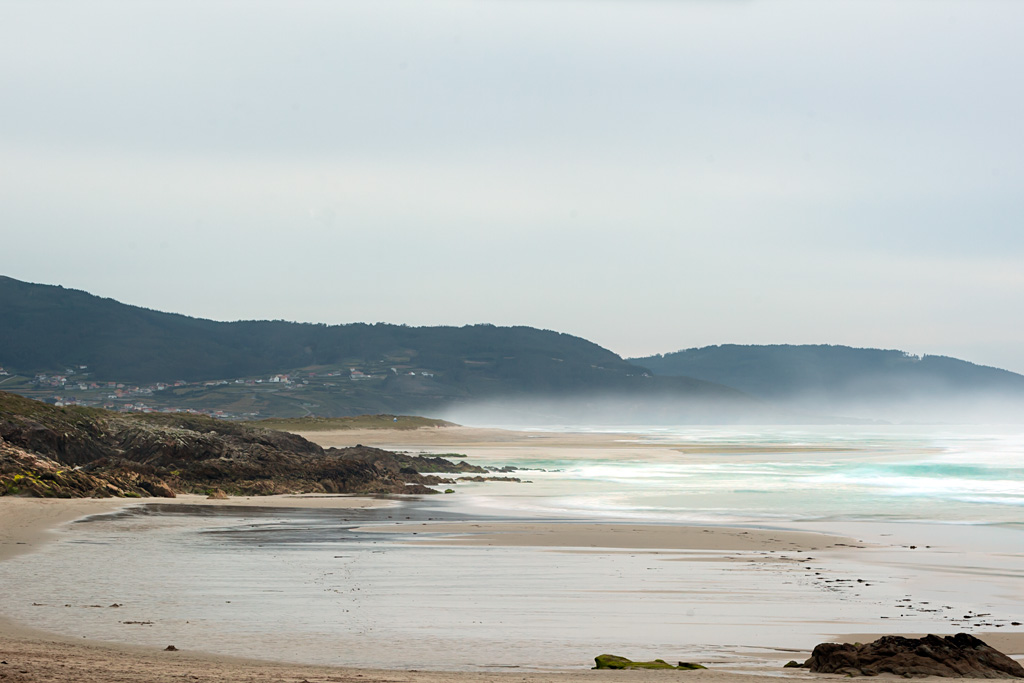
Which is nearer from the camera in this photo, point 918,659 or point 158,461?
point 918,659

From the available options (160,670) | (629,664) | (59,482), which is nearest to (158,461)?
(59,482)

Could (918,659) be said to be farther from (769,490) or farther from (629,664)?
(769,490)

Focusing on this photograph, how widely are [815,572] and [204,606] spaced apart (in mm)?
7837

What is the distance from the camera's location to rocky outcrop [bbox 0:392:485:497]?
74.0 feet

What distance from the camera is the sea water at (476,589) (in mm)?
8578

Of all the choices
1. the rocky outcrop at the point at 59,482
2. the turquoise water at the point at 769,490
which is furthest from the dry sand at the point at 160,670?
the turquoise water at the point at 769,490

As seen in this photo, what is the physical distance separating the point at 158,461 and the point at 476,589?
20173 millimetres

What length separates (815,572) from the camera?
13023mm

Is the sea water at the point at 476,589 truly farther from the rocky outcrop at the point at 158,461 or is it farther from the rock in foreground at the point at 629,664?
the rocky outcrop at the point at 158,461

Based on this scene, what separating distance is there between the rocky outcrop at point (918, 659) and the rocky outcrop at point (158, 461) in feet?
59.2

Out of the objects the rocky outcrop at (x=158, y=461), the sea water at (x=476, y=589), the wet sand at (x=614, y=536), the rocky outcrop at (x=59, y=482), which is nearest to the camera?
the sea water at (x=476, y=589)

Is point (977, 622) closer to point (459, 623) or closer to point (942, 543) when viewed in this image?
point (459, 623)

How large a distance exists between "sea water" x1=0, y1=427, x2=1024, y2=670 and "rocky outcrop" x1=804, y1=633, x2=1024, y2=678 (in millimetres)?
819

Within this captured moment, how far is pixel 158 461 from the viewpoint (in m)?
28.8
